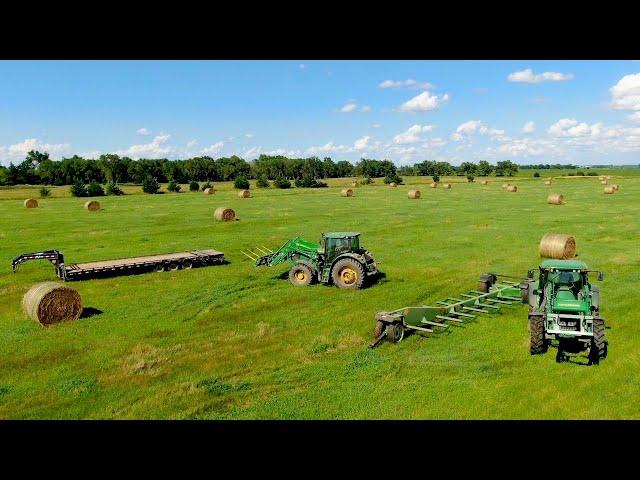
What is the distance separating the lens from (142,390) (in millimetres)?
10406

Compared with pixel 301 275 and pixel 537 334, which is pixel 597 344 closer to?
pixel 537 334

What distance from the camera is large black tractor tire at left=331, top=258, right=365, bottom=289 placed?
18.0m

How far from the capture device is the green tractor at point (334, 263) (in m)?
18.1

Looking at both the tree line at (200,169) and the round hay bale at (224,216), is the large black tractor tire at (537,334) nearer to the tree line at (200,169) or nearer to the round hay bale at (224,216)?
the round hay bale at (224,216)

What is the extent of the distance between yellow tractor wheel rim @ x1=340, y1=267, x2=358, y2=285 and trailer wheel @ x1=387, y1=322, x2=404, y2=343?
529 cm

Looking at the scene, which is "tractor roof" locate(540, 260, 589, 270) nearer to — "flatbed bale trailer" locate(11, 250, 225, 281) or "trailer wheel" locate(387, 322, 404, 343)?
"trailer wheel" locate(387, 322, 404, 343)

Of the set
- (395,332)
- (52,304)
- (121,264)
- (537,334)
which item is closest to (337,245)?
(395,332)

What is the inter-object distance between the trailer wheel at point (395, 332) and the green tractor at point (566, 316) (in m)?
3.23

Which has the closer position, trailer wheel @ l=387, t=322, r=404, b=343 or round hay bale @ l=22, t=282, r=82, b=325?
trailer wheel @ l=387, t=322, r=404, b=343

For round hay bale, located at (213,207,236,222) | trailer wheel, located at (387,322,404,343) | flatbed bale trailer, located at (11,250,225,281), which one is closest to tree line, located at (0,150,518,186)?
round hay bale, located at (213,207,236,222)

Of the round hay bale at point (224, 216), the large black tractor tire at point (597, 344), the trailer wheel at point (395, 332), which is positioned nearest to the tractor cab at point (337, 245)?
the trailer wheel at point (395, 332)

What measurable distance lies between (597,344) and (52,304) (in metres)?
15.0
